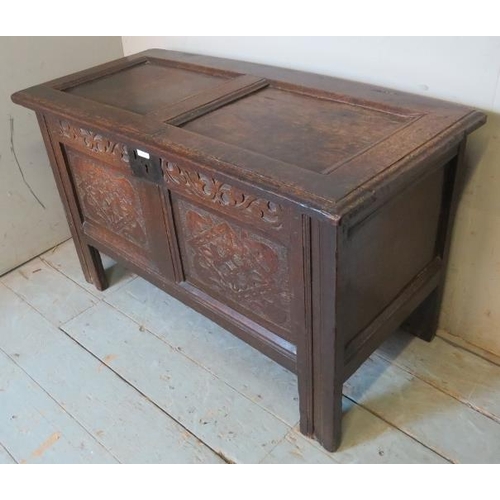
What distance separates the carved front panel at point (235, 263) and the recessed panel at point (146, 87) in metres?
0.35

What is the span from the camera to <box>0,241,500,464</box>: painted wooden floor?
1483 millimetres

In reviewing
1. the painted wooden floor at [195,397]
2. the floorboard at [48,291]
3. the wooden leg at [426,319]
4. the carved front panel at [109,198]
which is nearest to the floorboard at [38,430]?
the painted wooden floor at [195,397]

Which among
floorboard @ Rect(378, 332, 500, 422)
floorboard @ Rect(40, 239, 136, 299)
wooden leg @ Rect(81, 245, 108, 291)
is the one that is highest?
wooden leg @ Rect(81, 245, 108, 291)

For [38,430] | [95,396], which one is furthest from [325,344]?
[38,430]

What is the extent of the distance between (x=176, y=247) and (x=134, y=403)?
0.48 m

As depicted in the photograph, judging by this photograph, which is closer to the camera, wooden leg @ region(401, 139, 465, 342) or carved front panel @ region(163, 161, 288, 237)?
carved front panel @ region(163, 161, 288, 237)

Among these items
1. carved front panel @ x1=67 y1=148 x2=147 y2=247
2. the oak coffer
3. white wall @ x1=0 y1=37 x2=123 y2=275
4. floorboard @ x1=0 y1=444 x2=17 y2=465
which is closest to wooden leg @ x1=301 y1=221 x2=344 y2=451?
the oak coffer

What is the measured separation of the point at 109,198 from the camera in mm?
1729

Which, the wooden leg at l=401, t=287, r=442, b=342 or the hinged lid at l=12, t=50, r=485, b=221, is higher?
the hinged lid at l=12, t=50, r=485, b=221

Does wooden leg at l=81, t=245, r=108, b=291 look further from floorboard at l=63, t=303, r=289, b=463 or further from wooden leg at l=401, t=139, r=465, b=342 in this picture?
wooden leg at l=401, t=139, r=465, b=342

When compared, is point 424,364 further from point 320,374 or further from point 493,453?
point 320,374

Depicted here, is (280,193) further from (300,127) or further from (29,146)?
(29,146)

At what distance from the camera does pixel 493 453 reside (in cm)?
142
